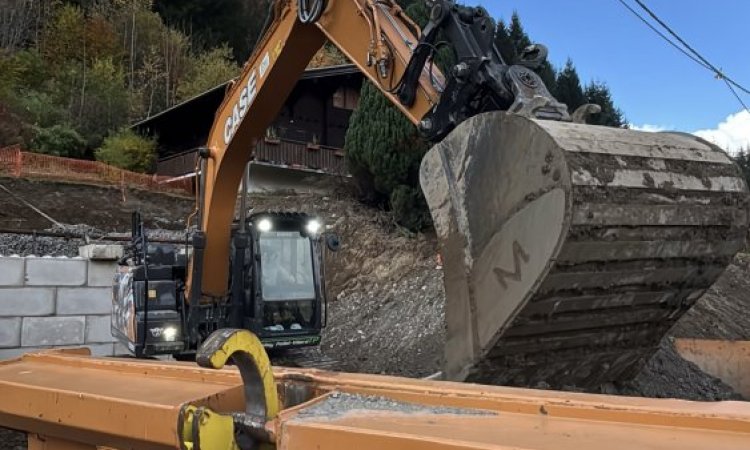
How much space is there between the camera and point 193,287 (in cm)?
643

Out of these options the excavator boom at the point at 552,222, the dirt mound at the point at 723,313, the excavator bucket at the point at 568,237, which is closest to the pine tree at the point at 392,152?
the dirt mound at the point at 723,313

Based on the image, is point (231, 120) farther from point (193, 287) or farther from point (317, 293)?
point (317, 293)

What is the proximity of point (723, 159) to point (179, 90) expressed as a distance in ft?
115

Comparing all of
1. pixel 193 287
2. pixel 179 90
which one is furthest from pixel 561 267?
pixel 179 90

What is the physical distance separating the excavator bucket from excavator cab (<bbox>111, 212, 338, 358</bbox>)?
388 centimetres

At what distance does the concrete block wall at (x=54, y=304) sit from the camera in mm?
7125

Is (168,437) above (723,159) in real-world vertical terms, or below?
below

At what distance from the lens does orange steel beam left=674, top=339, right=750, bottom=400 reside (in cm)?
529

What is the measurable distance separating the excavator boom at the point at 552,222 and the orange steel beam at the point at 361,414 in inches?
34.0

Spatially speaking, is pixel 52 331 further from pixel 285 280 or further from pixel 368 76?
pixel 368 76

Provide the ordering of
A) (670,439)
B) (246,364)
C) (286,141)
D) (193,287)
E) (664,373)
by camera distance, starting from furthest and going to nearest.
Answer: (286,141)
(193,287)
(664,373)
(246,364)
(670,439)

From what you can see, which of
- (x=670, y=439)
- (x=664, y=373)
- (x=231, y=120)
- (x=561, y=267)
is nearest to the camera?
(x=670, y=439)

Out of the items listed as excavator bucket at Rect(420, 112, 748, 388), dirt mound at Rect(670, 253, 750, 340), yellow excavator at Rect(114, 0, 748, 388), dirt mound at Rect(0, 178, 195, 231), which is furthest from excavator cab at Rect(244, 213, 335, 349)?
dirt mound at Rect(0, 178, 195, 231)

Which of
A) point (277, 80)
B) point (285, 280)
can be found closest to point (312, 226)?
point (285, 280)
